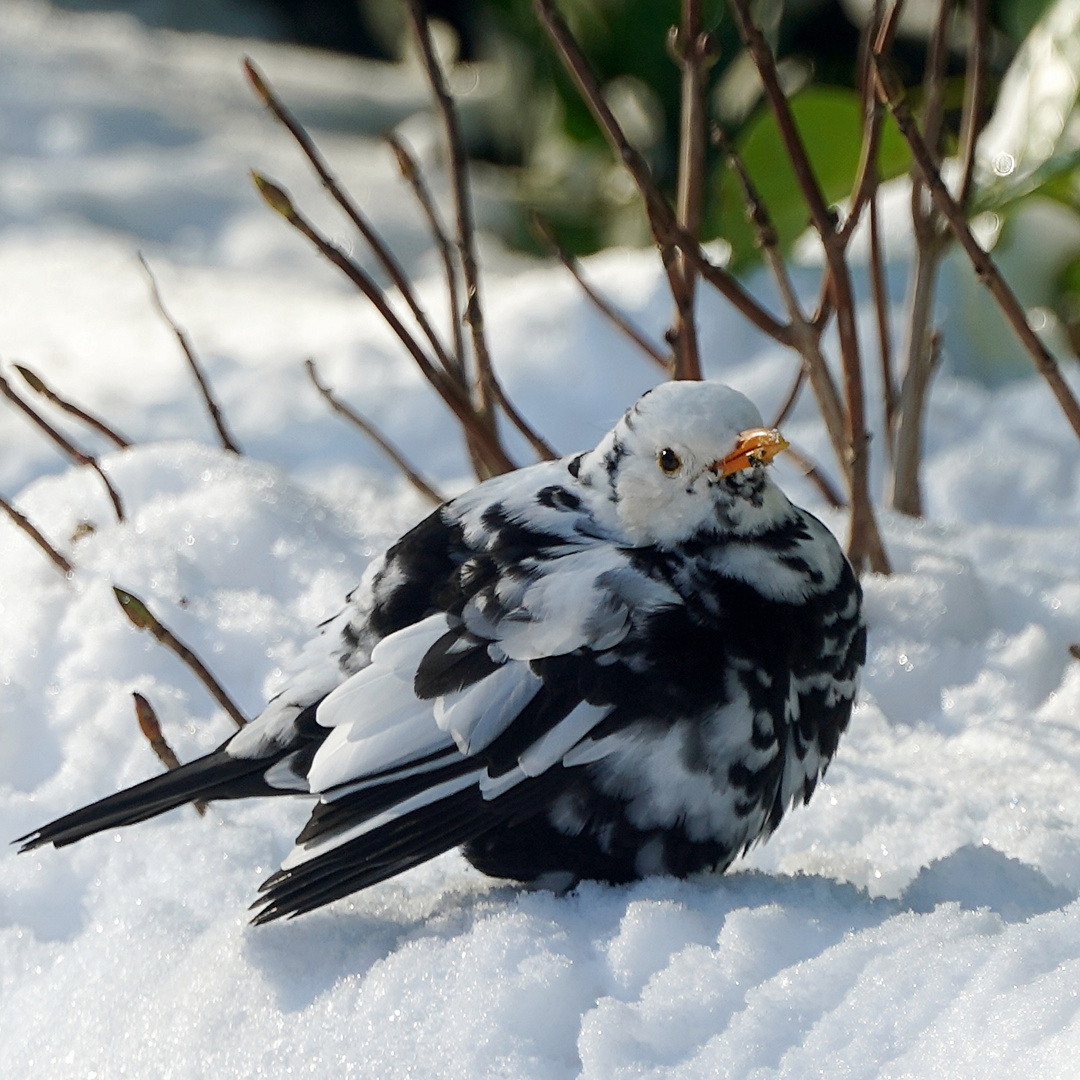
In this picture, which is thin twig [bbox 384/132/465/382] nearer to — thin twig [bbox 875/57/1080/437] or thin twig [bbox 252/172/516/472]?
thin twig [bbox 252/172/516/472]

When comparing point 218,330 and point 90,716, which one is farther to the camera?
point 218,330

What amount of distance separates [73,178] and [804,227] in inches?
68.1

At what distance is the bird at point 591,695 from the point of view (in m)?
0.90

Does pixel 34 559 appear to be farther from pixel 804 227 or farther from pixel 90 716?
pixel 804 227

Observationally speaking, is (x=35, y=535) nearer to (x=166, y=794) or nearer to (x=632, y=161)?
(x=166, y=794)

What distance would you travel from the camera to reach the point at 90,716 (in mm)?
1253

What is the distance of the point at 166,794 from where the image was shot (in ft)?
3.16

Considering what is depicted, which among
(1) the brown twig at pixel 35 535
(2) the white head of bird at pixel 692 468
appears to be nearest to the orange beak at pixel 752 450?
(2) the white head of bird at pixel 692 468

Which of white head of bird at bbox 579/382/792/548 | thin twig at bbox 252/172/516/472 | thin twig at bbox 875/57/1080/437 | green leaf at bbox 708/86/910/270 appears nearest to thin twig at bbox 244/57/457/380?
thin twig at bbox 252/172/516/472

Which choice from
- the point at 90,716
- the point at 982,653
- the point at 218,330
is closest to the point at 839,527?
the point at 982,653

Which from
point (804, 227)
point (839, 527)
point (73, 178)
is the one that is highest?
point (73, 178)

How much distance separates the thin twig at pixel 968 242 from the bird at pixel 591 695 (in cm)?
25

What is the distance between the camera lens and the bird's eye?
0.95 meters

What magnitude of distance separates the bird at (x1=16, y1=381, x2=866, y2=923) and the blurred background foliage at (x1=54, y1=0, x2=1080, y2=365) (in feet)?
1.89
